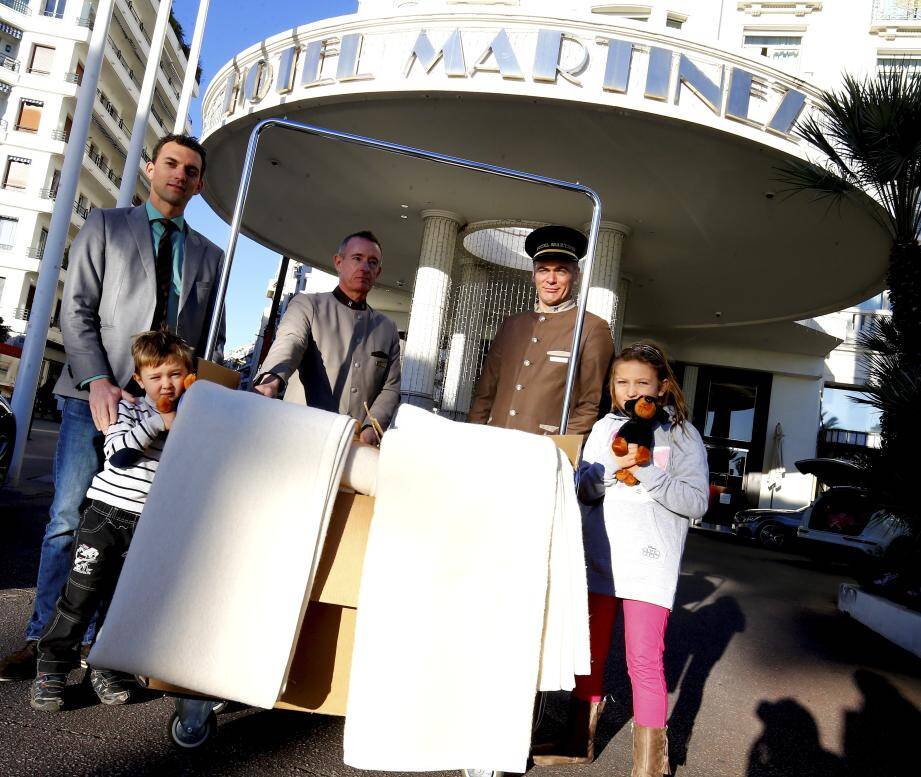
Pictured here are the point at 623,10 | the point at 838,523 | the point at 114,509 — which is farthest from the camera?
the point at 623,10

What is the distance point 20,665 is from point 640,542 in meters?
2.35

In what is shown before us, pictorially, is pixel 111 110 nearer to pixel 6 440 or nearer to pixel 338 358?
pixel 6 440

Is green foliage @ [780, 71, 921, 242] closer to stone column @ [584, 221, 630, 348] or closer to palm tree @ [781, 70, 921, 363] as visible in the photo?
palm tree @ [781, 70, 921, 363]

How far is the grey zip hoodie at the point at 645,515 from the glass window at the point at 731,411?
2308 cm

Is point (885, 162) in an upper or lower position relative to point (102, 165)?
lower

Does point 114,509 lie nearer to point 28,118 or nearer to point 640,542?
point 640,542

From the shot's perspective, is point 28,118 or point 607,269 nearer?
point 607,269

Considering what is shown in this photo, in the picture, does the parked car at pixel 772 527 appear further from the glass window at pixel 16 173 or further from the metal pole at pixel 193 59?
the glass window at pixel 16 173

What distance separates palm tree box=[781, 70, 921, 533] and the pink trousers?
19.5ft

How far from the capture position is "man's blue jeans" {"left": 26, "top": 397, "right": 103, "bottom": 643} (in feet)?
9.41

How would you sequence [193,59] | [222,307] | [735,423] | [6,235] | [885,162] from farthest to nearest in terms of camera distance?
[6,235]
[735,423]
[193,59]
[885,162]
[222,307]

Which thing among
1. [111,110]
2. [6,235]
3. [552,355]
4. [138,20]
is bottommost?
[552,355]

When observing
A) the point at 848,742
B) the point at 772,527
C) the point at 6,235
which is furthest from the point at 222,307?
the point at 6,235

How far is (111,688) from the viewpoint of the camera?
273 centimetres
